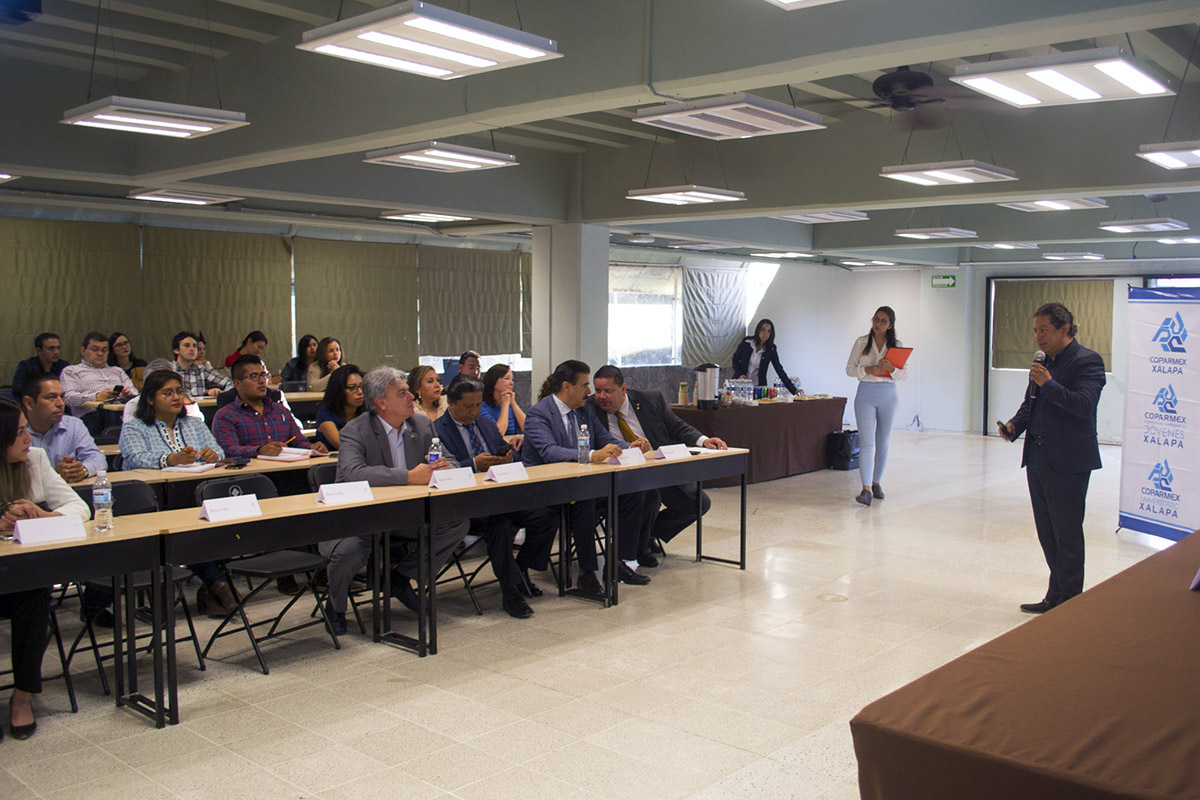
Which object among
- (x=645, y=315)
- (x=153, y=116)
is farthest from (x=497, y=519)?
(x=645, y=315)

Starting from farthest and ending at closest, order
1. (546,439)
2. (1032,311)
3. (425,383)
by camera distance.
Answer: (1032,311)
(425,383)
(546,439)

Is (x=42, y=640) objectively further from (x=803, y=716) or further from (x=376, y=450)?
(x=803, y=716)

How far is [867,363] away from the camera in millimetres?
8641

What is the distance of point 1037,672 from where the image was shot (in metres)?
1.88

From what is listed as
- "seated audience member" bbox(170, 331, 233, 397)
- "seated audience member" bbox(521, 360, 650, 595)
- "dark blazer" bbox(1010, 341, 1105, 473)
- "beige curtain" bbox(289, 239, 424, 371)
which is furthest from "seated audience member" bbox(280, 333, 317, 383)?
"dark blazer" bbox(1010, 341, 1105, 473)

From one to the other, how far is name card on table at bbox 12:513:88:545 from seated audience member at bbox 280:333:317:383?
586cm

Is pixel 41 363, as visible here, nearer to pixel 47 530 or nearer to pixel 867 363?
pixel 47 530

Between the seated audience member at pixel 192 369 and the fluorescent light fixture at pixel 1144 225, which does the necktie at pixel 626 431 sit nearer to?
the seated audience member at pixel 192 369

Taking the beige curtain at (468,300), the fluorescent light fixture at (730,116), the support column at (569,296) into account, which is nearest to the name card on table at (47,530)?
the fluorescent light fixture at (730,116)

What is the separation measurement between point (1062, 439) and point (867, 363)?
3.81 m

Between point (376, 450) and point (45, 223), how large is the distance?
5539 millimetres

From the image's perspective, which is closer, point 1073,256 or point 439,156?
point 439,156

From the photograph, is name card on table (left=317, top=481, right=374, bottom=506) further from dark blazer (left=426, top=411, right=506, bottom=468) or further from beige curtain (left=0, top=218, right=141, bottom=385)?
beige curtain (left=0, top=218, right=141, bottom=385)

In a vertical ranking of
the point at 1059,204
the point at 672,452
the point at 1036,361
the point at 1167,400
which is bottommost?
Result: the point at 672,452
